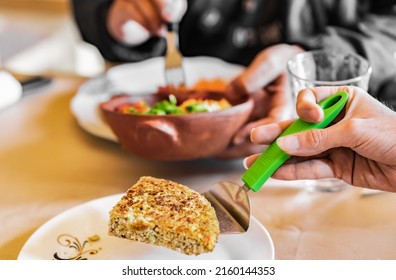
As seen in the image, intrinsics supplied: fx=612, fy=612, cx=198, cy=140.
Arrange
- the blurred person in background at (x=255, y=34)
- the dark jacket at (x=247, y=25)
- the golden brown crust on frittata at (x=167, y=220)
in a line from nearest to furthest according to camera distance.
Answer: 1. the golden brown crust on frittata at (x=167, y=220)
2. the blurred person in background at (x=255, y=34)
3. the dark jacket at (x=247, y=25)

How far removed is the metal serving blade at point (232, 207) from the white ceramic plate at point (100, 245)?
0.6 inches

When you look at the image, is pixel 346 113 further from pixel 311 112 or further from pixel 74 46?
pixel 74 46

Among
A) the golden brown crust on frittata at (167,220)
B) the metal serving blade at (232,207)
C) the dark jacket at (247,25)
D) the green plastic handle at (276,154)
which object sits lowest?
the dark jacket at (247,25)

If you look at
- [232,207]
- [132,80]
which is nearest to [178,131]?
[232,207]

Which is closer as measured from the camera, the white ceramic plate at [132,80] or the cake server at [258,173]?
the cake server at [258,173]

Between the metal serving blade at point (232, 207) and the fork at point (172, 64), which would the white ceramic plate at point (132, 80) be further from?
the metal serving blade at point (232, 207)

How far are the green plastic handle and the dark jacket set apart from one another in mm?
392

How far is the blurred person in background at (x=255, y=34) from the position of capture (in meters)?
0.88

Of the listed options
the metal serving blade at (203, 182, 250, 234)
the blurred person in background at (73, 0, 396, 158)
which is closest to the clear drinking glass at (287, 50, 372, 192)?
the blurred person in background at (73, 0, 396, 158)

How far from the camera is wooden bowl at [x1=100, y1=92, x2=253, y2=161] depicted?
76 cm

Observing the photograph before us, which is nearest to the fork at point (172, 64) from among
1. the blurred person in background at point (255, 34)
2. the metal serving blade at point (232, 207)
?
the blurred person in background at point (255, 34)

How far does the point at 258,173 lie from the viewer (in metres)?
0.64

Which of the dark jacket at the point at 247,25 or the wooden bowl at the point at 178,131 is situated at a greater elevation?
the wooden bowl at the point at 178,131

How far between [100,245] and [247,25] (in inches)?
27.5
